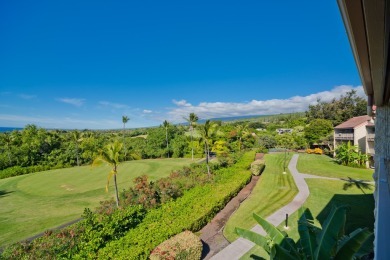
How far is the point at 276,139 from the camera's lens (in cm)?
5794

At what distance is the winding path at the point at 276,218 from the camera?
38.8 ft

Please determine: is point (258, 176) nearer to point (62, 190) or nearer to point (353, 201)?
point (353, 201)

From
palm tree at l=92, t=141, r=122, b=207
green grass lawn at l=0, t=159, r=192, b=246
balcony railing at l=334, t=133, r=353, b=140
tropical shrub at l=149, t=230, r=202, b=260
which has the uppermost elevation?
palm tree at l=92, t=141, r=122, b=207

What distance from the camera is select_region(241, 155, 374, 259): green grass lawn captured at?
1398cm

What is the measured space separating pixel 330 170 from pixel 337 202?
44.6 feet

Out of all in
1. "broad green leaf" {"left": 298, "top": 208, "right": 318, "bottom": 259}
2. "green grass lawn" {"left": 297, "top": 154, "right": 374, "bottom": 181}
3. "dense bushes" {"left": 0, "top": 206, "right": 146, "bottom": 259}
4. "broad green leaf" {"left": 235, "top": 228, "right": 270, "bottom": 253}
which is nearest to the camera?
"broad green leaf" {"left": 298, "top": 208, "right": 318, "bottom": 259}

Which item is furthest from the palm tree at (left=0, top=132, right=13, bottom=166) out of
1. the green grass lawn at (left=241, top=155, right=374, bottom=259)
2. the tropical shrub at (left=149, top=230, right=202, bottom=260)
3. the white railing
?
the white railing

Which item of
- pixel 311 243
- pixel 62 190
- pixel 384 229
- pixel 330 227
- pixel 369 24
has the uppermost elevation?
pixel 369 24

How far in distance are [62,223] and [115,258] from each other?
40.3ft

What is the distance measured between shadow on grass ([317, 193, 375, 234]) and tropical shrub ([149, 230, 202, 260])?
26.1ft

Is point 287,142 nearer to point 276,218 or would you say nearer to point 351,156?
point 351,156

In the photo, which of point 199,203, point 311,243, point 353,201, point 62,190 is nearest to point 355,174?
point 353,201

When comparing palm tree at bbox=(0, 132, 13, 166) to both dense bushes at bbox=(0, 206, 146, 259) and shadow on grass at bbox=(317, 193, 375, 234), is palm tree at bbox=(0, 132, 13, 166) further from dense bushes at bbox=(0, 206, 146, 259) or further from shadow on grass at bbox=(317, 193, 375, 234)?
shadow on grass at bbox=(317, 193, 375, 234)

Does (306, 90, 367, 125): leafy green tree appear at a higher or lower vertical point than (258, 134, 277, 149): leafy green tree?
higher
